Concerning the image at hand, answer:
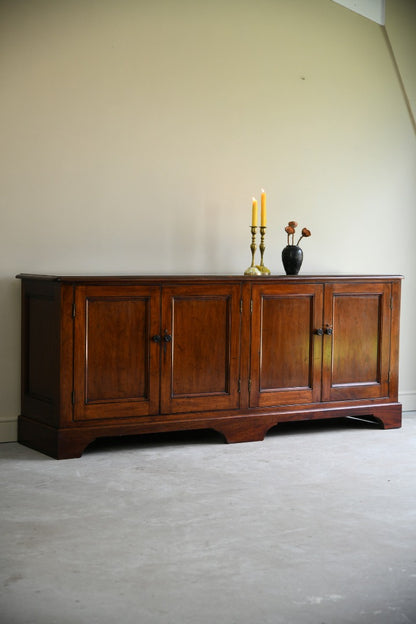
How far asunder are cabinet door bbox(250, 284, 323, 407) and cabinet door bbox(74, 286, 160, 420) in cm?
57

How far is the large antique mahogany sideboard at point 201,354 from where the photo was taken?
399 centimetres

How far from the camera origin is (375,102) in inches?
206

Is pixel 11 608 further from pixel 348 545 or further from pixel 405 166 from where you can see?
pixel 405 166

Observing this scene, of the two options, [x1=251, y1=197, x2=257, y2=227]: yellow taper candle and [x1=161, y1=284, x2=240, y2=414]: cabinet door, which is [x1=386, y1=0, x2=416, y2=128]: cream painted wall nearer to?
[x1=251, y1=197, x2=257, y2=227]: yellow taper candle

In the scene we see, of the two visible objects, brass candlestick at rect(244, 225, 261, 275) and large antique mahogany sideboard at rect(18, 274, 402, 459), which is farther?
brass candlestick at rect(244, 225, 261, 275)

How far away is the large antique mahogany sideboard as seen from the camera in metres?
3.99

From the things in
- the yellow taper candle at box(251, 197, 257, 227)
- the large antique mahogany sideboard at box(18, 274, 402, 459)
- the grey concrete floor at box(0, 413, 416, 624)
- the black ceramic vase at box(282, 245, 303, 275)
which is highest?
the yellow taper candle at box(251, 197, 257, 227)

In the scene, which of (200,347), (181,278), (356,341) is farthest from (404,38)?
(200,347)

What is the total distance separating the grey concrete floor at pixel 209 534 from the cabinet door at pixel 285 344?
0.32 metres

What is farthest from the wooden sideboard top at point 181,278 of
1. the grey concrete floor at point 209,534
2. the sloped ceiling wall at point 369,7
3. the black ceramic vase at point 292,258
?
the sloped ceiling wall at point 369,7

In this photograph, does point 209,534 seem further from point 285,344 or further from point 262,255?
point 262,255

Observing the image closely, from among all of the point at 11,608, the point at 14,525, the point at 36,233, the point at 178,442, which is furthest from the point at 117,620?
the point at 36,233

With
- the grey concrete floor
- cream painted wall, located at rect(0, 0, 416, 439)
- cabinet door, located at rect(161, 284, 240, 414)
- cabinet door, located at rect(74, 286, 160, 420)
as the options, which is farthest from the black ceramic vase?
the grey concrete floor

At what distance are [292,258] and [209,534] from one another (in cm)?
206
